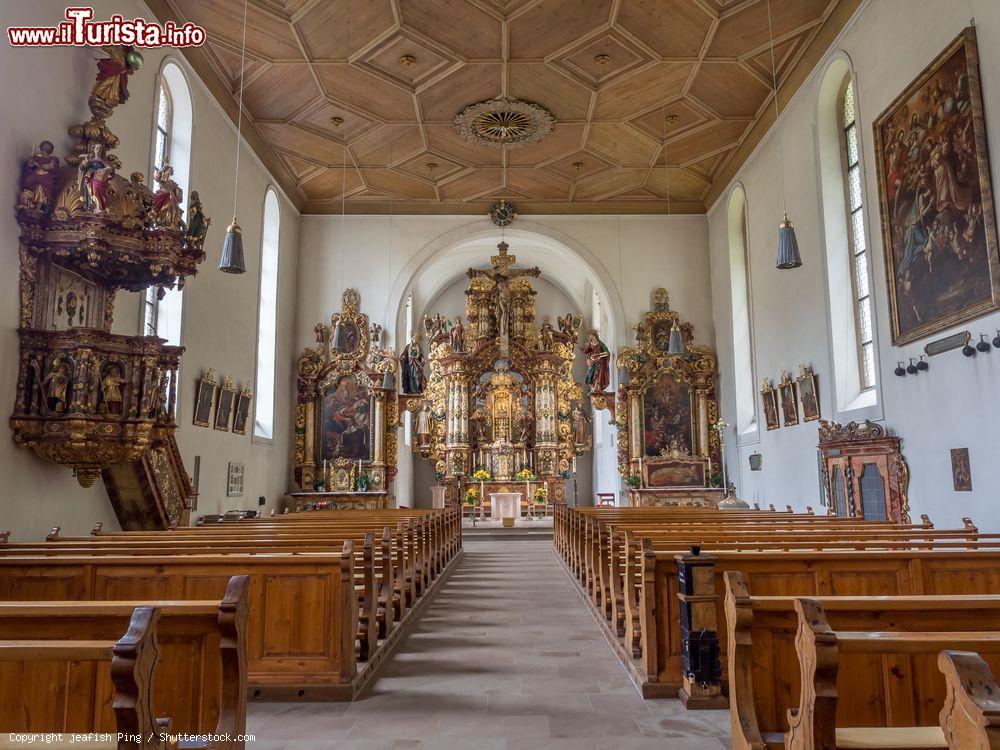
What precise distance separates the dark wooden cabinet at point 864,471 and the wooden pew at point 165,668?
331 inches

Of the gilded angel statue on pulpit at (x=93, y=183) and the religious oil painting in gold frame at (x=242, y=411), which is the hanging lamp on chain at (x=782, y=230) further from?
the religious oil painting in gold frame at (x=242, y=411)

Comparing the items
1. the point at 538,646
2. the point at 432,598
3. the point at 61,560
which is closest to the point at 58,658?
the point at 61,560

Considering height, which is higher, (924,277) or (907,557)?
(924,277)

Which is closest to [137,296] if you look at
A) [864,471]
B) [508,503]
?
[864,471]

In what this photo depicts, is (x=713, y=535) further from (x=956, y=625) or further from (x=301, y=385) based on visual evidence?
(x=301, y=385)

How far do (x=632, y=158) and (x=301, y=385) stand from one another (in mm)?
9220

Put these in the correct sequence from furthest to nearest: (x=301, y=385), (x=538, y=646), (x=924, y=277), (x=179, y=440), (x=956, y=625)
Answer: (x=301, y=385) < (x=179, y=440) < (x=924, y=277) < (x=538, y=646) < (x=956, y=625)

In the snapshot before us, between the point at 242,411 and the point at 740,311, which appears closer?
the point at 242,411

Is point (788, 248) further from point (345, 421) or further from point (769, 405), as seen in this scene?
point (345, 421)

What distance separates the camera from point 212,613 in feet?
9.27

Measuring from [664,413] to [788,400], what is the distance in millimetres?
4580

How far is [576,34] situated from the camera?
36.7 feet

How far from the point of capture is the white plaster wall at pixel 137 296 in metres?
6.95

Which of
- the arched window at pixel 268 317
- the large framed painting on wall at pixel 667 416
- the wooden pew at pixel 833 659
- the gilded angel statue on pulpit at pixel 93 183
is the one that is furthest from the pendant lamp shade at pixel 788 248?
the arched window at pixel 268 317
